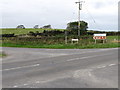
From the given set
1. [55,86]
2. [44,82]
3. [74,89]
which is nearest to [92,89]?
[74,89]

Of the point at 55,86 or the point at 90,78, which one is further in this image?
the point at 90,78

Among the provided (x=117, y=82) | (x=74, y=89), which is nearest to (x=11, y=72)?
(x=74, y=89)

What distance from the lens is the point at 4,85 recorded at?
1032cm

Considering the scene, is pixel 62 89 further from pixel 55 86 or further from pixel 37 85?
pixel 37 85

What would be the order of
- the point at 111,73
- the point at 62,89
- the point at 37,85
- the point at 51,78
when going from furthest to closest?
1. the point at 111,73
2. the point at 51,78
3. the point at 37,85
4. the point at 62,89

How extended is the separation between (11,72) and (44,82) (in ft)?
11.9

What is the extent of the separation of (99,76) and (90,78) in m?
0.80

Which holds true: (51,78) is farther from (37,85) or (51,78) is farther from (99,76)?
(99,76)

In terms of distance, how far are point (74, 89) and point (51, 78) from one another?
2.42 meters

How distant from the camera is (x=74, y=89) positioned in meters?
9.52

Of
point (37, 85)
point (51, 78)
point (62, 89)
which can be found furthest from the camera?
point (51, 78)

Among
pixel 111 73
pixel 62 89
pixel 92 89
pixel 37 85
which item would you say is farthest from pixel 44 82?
pixel 111 73

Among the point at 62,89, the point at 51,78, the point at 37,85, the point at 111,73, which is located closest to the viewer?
the point at 62,89

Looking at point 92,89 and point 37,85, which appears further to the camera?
point 37,85
